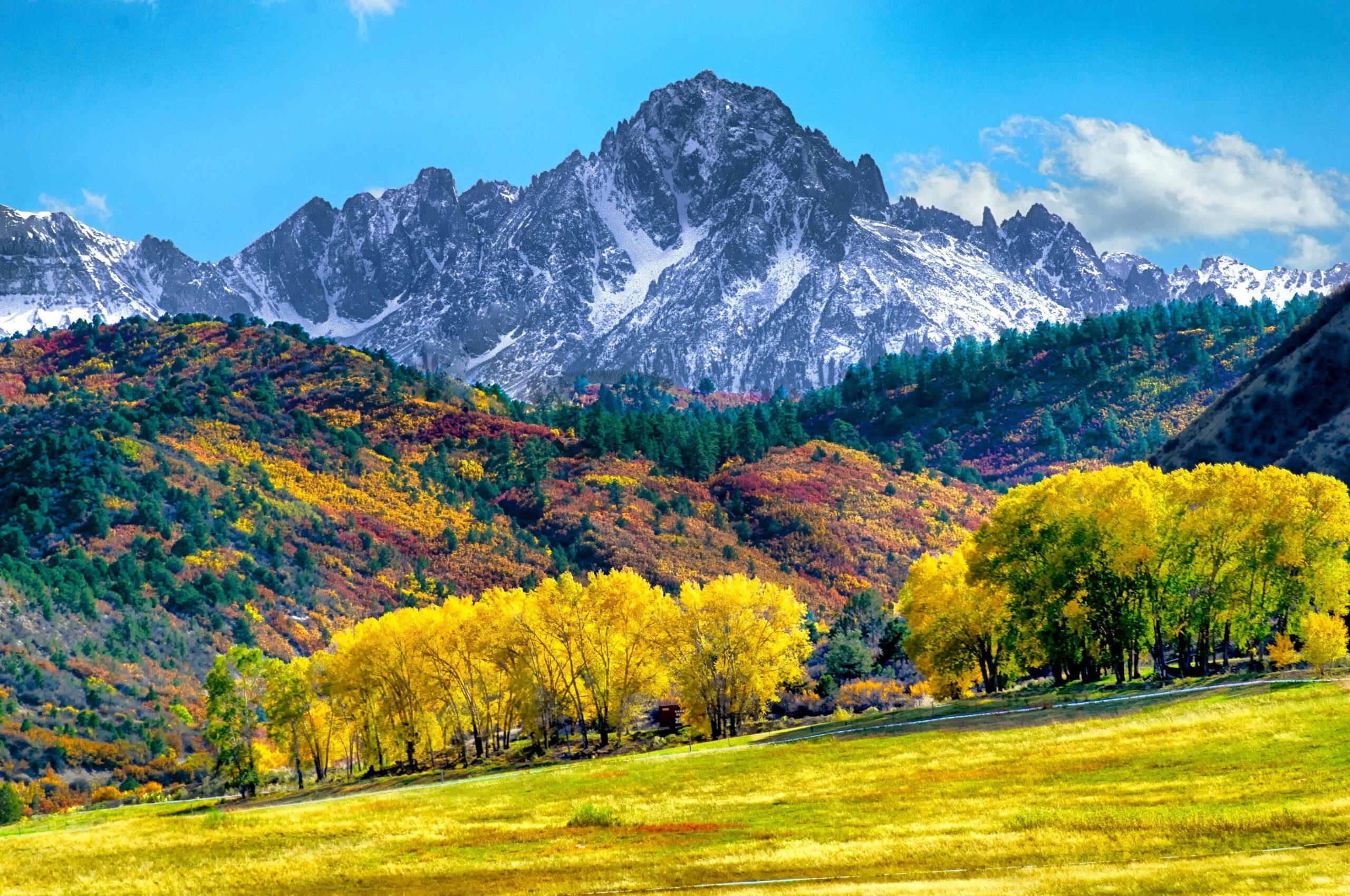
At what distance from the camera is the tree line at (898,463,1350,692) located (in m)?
61.8

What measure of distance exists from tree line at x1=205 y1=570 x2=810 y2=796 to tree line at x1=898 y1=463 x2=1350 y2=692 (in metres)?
16.4

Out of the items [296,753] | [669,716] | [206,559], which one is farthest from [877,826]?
[206,559]

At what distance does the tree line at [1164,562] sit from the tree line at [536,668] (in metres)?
16.4

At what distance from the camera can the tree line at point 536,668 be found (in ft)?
261

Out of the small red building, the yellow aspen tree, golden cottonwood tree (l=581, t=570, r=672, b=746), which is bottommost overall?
the small red building

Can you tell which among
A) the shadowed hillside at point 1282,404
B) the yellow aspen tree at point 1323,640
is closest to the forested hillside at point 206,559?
the shadowed hillside at point 1282,404

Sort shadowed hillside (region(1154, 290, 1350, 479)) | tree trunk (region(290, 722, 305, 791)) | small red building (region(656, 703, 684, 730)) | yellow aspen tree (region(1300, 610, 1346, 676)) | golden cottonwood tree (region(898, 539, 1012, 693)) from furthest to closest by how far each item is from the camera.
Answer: shadowed hillside (region(1154, 290, 1350, 479))
small red building (region(656, 703, 684, 730))
tree trunk (region(290, 722, 305, 791))
golden cottonwood tree (region(898, 539, 1012, 693))
yellow aspen tree (region(1300, 610, 1346, 676))

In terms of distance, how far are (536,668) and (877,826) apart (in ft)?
171

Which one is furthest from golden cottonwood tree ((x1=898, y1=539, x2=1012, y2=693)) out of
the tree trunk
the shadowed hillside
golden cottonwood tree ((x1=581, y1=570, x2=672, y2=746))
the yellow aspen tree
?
the shadowed hillside

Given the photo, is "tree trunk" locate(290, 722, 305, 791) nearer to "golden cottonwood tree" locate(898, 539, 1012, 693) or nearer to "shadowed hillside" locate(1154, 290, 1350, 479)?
"golden cottonwood tree" locate(898, 539, 1012, 693)

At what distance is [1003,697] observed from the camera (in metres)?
66.7

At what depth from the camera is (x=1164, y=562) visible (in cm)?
6391

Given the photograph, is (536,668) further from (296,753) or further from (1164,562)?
(1164,562)

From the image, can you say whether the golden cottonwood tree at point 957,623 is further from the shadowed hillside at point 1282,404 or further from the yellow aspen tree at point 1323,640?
the shadowed hillside at point 1282,404
